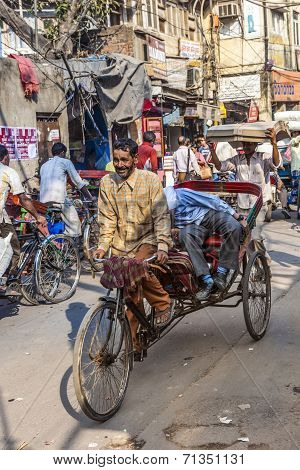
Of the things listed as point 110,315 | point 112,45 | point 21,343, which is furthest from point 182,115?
point 110,315

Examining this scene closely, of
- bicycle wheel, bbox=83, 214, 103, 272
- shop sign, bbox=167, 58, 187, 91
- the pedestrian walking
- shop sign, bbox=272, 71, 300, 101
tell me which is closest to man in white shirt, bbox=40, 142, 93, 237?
bicycle wheel, bbox=83, 214, 103, 272

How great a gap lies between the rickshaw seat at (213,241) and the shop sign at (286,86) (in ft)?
104

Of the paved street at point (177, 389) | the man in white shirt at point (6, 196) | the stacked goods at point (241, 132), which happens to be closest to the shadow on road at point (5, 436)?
the paved street at point (177, 389)

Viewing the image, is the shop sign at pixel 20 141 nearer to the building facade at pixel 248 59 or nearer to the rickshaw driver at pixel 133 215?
the rickshaw driver at pixel 133 215

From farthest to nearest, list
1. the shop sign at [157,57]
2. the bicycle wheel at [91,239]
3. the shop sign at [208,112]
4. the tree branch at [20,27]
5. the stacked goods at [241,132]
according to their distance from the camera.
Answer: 1. the shop sign at [208,112]
2. the shop sign at [157,57]
3. the tree branch at [20,27]
4. the bicycle wheel at [91,239]
5. the stacked goods at [241,132]

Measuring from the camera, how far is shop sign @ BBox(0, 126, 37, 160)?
12.8m

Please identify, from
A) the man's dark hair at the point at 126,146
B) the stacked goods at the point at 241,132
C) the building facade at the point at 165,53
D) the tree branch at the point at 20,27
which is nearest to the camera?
the man's dark hair at the point at 126,146

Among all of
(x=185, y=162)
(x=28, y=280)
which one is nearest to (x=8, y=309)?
(x=28, y=280)

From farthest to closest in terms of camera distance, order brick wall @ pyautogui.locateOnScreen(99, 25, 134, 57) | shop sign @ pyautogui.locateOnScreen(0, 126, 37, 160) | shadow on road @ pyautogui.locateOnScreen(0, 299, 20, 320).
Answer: brick wall @ pyautogui.locateOnScreen(99, 25, 134, 57) → shop sign @ pyautogui.locateOnScreen(0, 126, 37, 160) → shadow on road @ pyautogui.locateOnScreen(0, 299, 20, 320)

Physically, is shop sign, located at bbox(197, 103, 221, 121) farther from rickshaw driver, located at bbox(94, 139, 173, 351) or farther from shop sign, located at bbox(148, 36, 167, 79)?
rickshaw driver, located at bbox(94, 139, 173, 351)

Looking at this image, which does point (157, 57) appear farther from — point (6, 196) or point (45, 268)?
point (6, 196)

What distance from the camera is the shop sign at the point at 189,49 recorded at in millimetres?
27797

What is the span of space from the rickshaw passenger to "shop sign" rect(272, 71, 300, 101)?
31.5m

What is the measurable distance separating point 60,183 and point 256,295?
4.07m
